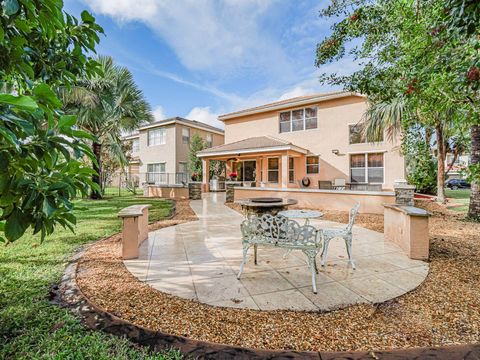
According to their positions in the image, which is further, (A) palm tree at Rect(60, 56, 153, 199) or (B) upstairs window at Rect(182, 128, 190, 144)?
(B) upstairs window at Rect(182, 128, 190, 144)

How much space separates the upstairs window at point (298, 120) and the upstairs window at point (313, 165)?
2.15 meters

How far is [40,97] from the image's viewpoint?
1442 mm

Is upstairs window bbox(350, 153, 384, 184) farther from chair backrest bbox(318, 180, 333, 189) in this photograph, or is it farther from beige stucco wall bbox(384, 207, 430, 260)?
beige stucco wall bbox(384, 207, 430, 260)

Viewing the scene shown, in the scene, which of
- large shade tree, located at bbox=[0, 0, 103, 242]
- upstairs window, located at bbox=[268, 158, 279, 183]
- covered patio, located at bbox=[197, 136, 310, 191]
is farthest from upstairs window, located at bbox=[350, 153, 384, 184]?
large shade tree, located at bbox=[0, 0, 103, 242]

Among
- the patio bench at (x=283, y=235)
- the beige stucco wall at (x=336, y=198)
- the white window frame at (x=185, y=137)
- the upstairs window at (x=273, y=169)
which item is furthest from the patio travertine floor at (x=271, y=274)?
the white window frame at (x=185, y=137)

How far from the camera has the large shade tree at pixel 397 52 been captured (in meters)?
3.93

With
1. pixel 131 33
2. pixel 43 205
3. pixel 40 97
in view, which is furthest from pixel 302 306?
pixel 131 33

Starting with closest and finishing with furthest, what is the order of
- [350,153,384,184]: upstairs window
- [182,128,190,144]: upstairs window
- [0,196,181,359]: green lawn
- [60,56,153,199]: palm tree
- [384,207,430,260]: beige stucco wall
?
[0,196,181,359]: green lawn, [384,207,430,260]: beige stucco wall, [60,56,153,199]: palm tree, [350,153,384,184]: upstairs window, [182,128,190,144]: upstairs window

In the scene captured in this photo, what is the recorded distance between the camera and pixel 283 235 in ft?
12.8

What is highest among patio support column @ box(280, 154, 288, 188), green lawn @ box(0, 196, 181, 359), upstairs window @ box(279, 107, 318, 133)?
upstairs window @ box(279, 107, 318, 133)

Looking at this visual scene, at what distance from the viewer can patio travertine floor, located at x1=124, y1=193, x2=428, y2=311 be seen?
3.45m

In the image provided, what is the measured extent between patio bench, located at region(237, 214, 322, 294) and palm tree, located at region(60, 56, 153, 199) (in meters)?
12.2

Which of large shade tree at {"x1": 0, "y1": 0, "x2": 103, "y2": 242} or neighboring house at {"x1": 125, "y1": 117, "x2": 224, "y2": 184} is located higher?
neighboring house at {"x1": 125, "y1": 117, "x2": 224, "y2": 184}

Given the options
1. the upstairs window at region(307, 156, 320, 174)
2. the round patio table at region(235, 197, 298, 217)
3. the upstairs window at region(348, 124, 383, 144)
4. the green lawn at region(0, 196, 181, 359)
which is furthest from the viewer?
the upstairs window at region(307, 156, 320, 174)
